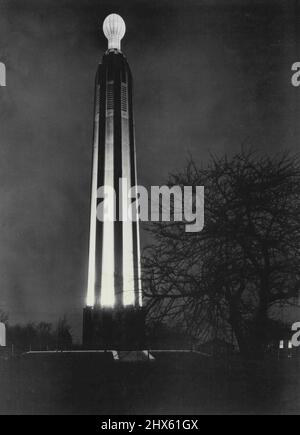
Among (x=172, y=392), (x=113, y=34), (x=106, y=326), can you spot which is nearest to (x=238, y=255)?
(x=172, y=392)

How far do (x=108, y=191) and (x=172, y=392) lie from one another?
920 inches

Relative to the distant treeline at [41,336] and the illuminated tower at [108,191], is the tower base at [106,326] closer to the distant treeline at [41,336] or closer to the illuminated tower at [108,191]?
the illuminated tower at [108,191]

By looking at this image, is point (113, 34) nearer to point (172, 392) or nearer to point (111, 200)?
point (111, 200)

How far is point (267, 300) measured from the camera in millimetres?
13016

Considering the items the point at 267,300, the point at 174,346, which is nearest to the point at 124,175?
the point at 174,346

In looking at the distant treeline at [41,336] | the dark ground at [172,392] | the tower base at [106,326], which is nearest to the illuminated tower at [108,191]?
the tower base at [106,326]

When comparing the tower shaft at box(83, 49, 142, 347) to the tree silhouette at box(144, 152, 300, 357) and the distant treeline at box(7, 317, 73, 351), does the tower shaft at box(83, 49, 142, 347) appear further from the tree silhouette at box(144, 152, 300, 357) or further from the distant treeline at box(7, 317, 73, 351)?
the tree silhouette at box(144, 152, 300, 357)

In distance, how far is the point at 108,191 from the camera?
36.9 m

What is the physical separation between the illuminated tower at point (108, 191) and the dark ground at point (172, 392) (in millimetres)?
16882

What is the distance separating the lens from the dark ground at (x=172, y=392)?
13.1 meters

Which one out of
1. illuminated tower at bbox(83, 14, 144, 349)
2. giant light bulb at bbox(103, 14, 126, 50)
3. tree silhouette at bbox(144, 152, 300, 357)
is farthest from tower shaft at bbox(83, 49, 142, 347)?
tree silhouette at bbox(144, 152, 300, 357)

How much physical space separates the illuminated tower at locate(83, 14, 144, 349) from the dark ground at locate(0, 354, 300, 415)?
16882 millimetres

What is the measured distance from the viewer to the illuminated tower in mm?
35031
